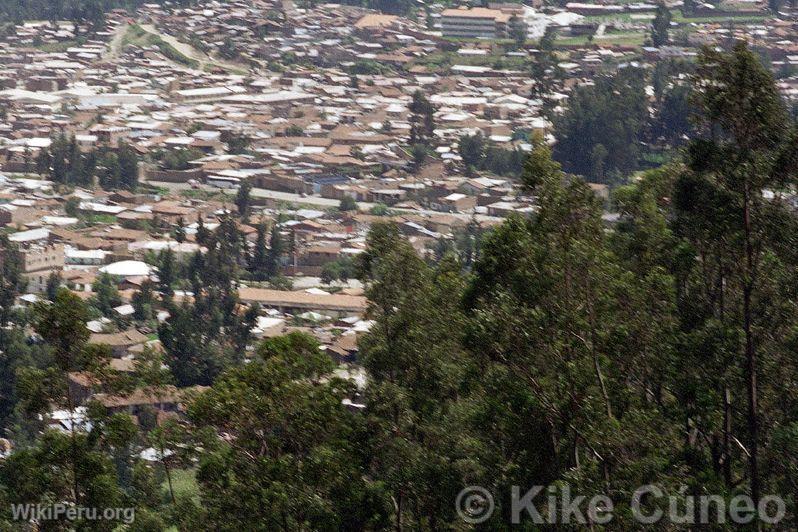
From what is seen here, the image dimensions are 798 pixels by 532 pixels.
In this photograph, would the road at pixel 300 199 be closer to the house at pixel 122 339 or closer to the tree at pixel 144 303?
the tree at pixel 144 303

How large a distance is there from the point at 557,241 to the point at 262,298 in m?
20.7

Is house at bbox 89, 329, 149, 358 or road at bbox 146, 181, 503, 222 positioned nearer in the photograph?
house at bbox 89, 329, 149, 358

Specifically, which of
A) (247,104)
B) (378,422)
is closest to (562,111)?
(247,104)

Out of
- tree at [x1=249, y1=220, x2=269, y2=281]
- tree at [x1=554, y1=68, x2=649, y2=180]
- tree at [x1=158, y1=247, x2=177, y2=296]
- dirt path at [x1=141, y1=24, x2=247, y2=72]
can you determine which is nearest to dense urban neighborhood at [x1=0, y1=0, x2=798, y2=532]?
tree at [x1=158, y1=247, x2=177, y2=296]

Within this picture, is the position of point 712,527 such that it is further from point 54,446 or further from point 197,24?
point 197,24

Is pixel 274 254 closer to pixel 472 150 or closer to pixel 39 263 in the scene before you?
pixel 39 263

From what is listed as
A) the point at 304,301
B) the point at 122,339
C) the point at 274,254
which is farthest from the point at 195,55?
the point at 122,339

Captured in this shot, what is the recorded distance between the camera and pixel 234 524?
37.9 ft

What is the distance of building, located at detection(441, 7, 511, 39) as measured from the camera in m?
64.6

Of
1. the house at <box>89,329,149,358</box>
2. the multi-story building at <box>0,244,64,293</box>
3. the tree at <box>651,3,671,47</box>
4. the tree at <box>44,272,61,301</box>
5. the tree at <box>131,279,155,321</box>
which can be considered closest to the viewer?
the house at <box>89,329,149,358</box>

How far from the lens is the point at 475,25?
64.9m

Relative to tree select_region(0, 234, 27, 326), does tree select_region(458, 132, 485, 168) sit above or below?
below

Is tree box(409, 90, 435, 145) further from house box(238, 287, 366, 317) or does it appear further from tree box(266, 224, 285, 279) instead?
house box(238, 287, 366, 317)

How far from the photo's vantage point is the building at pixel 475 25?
6456cm
